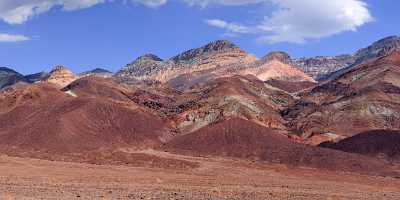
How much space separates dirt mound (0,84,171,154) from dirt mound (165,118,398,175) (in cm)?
753

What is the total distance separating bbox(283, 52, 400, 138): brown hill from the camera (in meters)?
116

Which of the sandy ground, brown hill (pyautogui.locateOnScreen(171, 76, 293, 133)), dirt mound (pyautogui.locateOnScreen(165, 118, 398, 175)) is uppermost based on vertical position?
brown hill (pyautogui.locateOnScreen(171, 76, 293, 133))

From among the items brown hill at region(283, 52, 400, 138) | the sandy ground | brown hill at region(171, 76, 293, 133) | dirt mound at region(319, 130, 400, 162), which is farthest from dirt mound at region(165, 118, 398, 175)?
brown hill at region(283, 52, 400, 138)

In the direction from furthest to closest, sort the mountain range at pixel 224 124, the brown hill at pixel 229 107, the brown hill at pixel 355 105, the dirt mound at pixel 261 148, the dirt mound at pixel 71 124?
the brown hill at pixel 355 105, the brown hill at pixel 229 107, the dirt mound at pixel 71 124, the mountain range at pixel 224 124, the dirt mound at pixel 261 148

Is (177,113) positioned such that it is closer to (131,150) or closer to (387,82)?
(131,150)

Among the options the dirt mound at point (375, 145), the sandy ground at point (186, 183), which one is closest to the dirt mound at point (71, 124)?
the sandy ground at point (186, 183)

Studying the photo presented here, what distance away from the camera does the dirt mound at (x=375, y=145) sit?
298 feet

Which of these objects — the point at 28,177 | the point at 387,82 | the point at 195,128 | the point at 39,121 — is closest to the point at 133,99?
the point at 195,128

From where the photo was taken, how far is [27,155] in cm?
8000

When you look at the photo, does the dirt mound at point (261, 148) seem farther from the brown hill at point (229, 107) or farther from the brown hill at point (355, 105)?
the brown hill at point (355, 105)

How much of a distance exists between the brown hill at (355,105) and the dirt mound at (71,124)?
29.8 m

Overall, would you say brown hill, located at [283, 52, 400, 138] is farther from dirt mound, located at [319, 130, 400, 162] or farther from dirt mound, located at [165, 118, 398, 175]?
dirt mound, located at [165, 118, 398, 175]

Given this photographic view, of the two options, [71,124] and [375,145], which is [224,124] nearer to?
[375,145]

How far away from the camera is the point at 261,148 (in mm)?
92938
